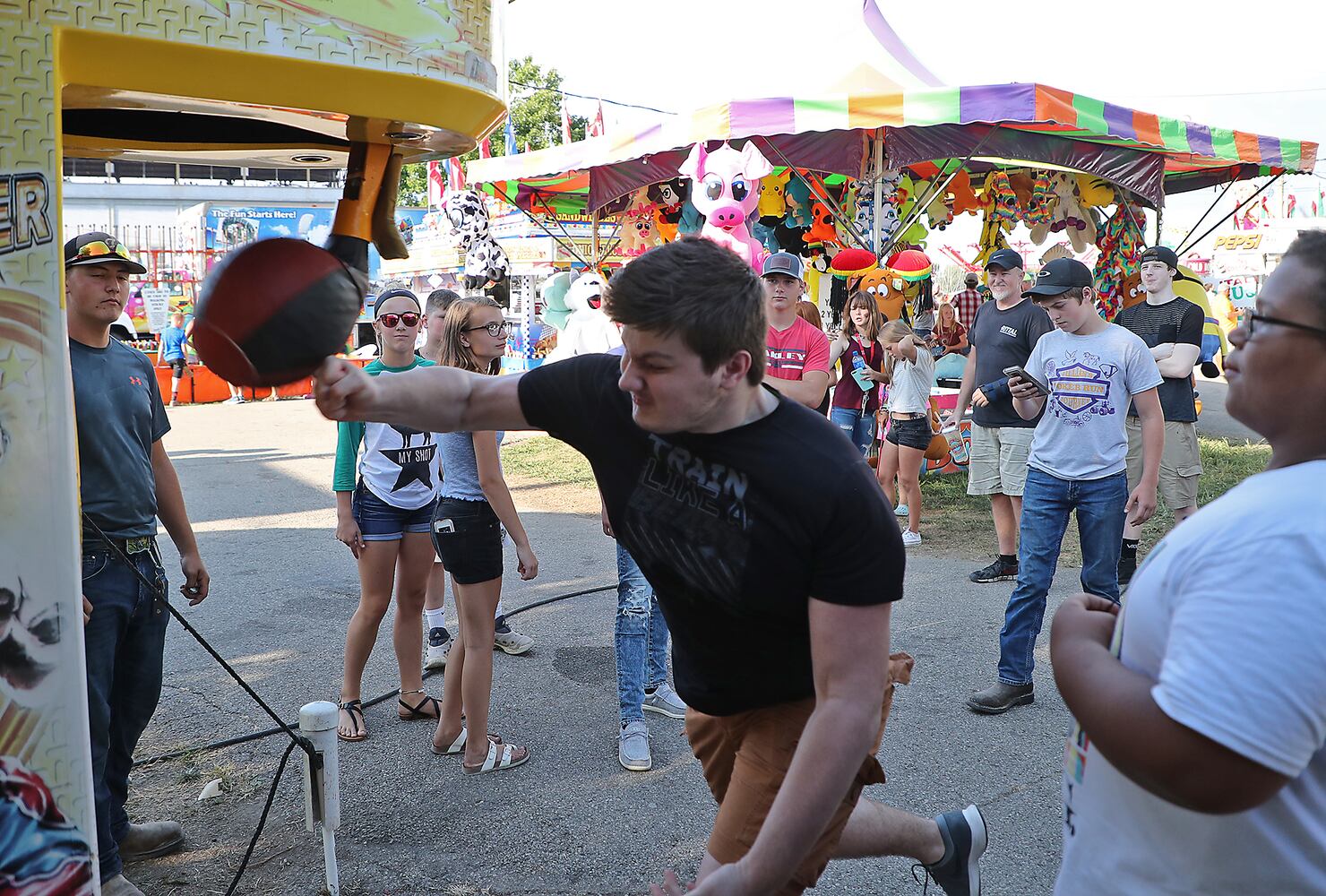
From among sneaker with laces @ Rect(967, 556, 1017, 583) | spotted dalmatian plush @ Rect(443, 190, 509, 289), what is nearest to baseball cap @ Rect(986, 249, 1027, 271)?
sneaker with laces @ Rect(967, 556, 1017, 583)

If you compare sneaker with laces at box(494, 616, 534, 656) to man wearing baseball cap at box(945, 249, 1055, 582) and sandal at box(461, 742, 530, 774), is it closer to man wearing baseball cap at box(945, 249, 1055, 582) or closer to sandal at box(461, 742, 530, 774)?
sandal at box(461, 742, 530, 774)

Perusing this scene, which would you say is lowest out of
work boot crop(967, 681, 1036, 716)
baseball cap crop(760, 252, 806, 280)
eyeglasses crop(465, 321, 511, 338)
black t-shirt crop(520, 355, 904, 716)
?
work boot crop(967, 681, 1036, 716)

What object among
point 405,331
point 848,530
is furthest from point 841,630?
point 405,331

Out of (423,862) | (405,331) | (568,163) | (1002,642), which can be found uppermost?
(568,163)

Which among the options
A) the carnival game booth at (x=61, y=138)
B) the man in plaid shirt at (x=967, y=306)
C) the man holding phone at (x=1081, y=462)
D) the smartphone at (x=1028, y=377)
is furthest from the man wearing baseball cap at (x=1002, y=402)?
the man in plaid shirt at (x=967, y=306)

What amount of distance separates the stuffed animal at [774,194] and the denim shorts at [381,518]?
315 inches

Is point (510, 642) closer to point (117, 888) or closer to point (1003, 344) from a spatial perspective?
point (117, 888)

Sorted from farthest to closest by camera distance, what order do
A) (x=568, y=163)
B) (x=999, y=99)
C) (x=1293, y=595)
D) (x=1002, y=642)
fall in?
(x=568, y=163) < (x=999, y=99) < (x=1002, y=642) < (x=1293, y=595)

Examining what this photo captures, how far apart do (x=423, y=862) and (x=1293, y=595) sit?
2.94 meters

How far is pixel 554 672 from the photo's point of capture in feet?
16.9

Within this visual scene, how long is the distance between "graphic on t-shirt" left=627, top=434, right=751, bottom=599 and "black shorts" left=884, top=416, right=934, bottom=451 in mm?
6160

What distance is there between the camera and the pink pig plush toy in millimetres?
9000

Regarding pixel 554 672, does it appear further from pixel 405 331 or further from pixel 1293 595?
pixel 1293 595

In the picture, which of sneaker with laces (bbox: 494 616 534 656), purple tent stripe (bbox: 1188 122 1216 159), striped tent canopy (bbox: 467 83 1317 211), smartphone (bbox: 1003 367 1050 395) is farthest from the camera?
purple tent stripe (bbox: 1188 122 1216 159)
